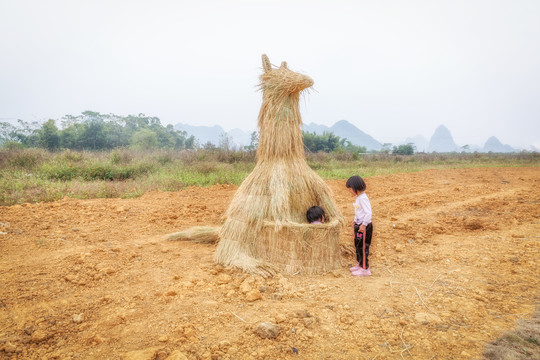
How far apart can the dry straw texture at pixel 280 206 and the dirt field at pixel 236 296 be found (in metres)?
0.20

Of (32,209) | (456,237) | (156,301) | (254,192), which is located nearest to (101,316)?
(156,301)

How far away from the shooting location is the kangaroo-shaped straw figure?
294 cm

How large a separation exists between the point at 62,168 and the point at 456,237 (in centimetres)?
944

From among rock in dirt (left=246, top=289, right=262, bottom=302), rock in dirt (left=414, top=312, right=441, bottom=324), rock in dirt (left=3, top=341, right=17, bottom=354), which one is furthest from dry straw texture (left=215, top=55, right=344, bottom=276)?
rock in dirt (left=3, top=341, right=17, bottom=354)

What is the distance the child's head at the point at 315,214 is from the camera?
329 cm

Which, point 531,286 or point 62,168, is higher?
point 62,168

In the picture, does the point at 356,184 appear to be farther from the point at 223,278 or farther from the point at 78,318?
the point at 78,318

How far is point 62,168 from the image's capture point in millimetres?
7742

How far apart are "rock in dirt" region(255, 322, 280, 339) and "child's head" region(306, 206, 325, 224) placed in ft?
5.06

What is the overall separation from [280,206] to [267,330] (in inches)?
55.2

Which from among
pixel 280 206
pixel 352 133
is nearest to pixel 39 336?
pixel 280 206

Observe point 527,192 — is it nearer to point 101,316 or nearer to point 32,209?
point 101,316

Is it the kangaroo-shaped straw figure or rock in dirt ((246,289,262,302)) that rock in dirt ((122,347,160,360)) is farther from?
the kangaroo-shaped straw figure

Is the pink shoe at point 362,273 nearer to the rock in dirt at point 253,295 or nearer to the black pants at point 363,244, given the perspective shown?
the black pants at point 363,244
